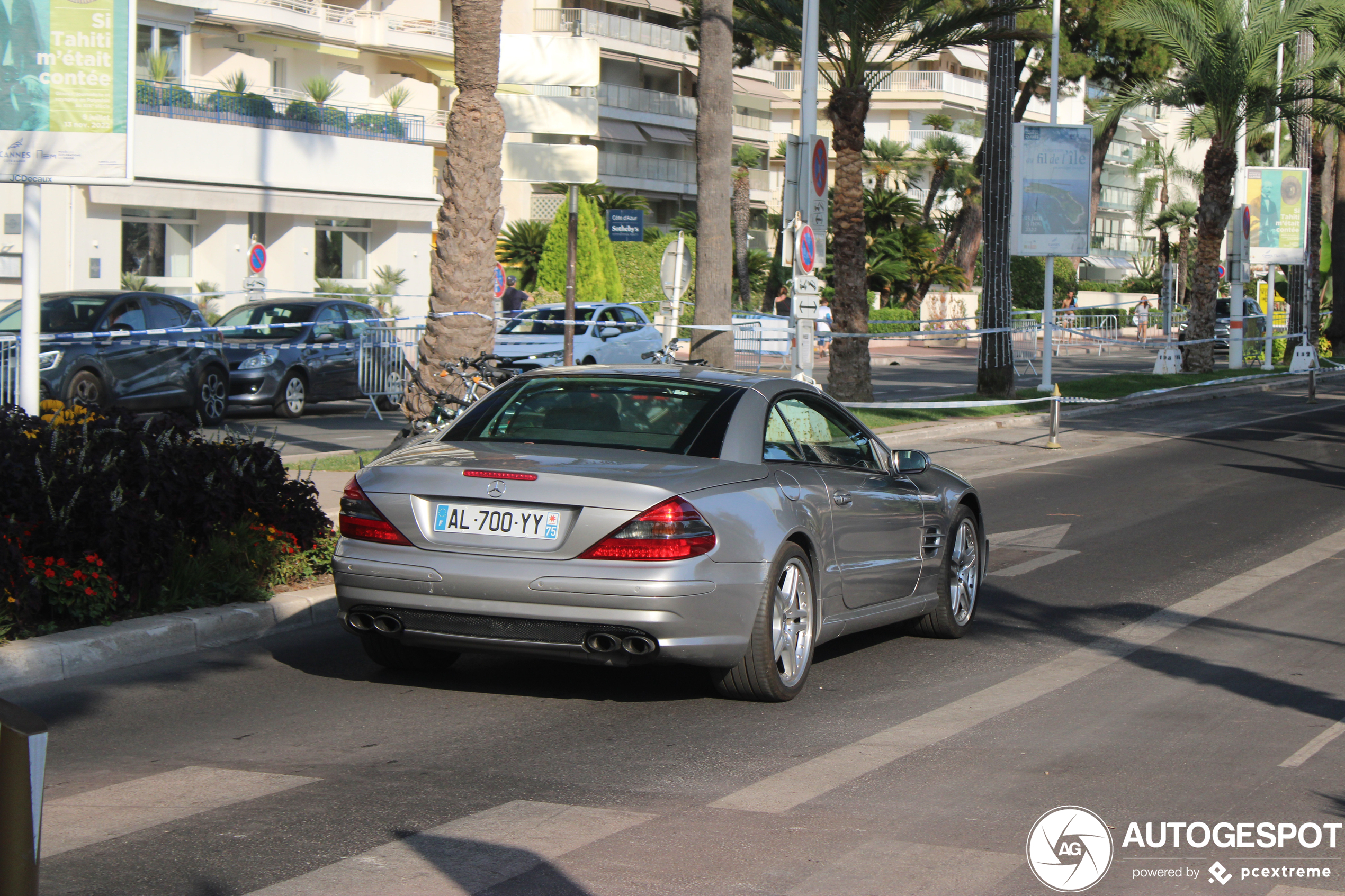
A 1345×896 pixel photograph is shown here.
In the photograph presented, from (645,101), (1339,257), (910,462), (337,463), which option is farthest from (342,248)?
(910,462)

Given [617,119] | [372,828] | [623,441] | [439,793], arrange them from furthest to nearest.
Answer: [617,119] < [623,441] < [439,793] < [372,828]

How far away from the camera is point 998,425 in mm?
21844

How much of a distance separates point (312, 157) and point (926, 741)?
34.0 meters

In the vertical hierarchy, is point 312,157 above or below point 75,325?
above

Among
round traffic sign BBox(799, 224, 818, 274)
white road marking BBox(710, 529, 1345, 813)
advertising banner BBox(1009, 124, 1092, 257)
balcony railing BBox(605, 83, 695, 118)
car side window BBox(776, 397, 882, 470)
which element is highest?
balcony railing BBox(605, 83, 695, 118)

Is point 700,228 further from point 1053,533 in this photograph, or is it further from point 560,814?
point 560,814

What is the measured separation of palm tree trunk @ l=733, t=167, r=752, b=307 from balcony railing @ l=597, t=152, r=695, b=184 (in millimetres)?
5885

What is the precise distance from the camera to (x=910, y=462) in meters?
7.79

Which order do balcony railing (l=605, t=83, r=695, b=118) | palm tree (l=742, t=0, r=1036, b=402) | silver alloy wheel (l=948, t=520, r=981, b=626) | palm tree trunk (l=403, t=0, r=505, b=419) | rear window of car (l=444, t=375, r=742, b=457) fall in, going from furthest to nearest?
balcony railing (l=605, t=83, r=695, b=118), palm tree (l=742, t=0, r=1036, b=402), palm tree trunk (l=403, t=0, r=505, b=419), silver alloy wheel (l=948, t=520, r=981, b=626), rear window of car (l=444, t=375, r=742, b=457)

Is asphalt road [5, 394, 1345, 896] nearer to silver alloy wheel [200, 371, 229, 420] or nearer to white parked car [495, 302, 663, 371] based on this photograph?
silver alloy wheel [200, 371, 229, 420]

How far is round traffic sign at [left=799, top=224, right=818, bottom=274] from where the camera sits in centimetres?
1658

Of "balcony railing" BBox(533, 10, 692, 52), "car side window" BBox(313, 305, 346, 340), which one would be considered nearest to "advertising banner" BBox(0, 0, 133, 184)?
"car side window" BBox(313, 305, 346, 340)

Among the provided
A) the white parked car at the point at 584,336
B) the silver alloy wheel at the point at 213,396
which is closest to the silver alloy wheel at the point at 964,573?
the silver alloy wheel at the point at 213,396

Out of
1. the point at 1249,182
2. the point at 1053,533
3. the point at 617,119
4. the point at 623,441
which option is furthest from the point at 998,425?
the point at 617,119
